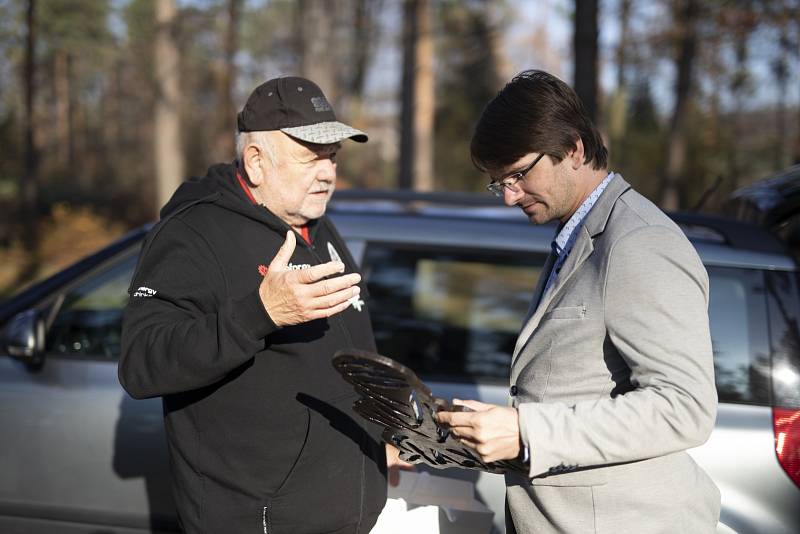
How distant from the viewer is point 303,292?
1746 mm

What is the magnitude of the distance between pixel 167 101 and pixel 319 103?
566 inches

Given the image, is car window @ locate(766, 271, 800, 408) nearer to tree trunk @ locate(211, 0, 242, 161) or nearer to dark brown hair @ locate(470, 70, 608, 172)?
dark brown hair @ locate(470, 70, 608, 172)

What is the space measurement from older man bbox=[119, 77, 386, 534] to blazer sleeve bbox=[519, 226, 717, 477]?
58 cm

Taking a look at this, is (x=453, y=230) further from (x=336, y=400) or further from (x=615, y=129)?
(x=615, y=129)

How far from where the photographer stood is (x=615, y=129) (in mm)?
20266

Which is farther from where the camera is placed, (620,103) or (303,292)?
(620,103)

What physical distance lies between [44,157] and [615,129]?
58.3ft

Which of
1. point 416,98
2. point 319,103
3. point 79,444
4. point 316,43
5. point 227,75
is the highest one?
point 227,75

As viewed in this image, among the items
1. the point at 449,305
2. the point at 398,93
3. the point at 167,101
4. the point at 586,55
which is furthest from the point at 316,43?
the point at 398,93

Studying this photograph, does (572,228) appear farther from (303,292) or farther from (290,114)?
(290,114)

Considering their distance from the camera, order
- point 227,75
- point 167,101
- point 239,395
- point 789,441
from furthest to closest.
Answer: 1. point 227,75
2. point 167,101
3. point 789,441
4. point 239,395

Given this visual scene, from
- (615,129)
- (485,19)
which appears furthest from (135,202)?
(615,129)

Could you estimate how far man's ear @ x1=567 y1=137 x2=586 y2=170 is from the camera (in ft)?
6.06

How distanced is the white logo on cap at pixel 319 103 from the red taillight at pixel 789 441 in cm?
181
